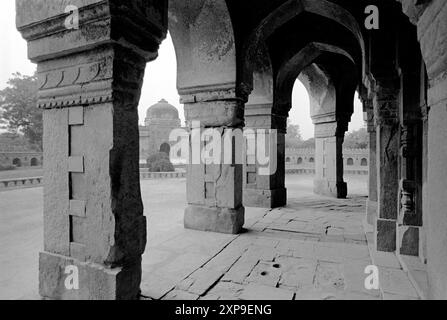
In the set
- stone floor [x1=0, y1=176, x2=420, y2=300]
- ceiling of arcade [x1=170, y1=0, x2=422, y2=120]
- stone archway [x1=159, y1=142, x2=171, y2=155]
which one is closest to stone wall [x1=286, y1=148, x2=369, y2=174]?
ceiling of arcade [x1=170, y1=0, x2=422, y2=120]

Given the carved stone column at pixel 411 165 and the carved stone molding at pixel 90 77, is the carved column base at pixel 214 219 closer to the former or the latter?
the carved stone column at pixel 411 165

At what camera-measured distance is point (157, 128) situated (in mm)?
29781

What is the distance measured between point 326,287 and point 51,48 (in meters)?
3.29

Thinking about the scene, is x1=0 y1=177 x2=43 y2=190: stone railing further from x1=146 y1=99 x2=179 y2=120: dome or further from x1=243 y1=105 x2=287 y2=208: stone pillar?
x1=146 y1=99 x2=179 y2=120: dome

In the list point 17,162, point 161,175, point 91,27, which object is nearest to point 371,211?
point 91,27

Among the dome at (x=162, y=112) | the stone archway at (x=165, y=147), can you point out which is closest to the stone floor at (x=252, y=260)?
the stone archway at (x=165, y=147)

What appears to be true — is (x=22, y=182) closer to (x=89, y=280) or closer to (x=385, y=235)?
(x=89, y=280)

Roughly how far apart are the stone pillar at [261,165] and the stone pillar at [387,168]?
3.15 m

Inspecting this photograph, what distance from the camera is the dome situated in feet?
102

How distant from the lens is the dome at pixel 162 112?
31062 millimetres

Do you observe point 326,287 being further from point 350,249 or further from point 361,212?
point 361,212

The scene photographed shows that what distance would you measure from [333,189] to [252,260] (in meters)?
6.17

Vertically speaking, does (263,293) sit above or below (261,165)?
below

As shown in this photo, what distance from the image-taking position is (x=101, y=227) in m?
2.16
